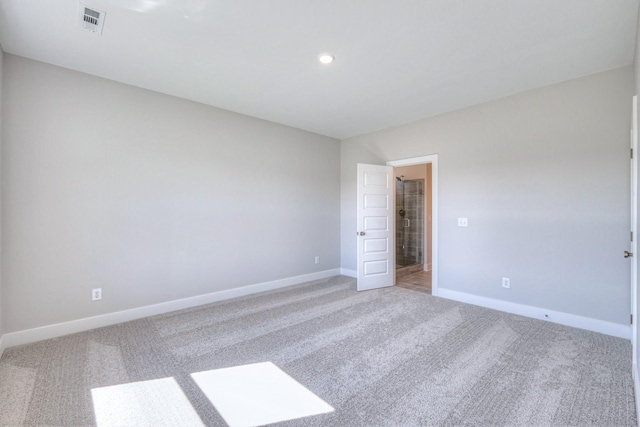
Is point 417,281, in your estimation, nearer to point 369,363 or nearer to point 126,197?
point 369,363

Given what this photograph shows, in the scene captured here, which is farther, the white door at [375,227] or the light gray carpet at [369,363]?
the white door at [375,227]

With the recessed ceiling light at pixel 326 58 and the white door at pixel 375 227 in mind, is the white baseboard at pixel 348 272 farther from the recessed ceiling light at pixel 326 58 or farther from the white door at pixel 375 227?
the recessed ceiling light at pixel 326 58

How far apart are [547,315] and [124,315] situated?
4.79 meters

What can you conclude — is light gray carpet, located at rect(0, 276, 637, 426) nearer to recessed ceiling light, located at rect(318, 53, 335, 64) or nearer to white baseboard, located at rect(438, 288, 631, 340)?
white baseboard, located at rect(438, 288, 631, 340)

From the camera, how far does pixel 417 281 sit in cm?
515

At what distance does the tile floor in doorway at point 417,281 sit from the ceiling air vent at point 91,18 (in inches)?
192

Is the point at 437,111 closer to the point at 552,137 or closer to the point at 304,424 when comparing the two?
the point at 552,137

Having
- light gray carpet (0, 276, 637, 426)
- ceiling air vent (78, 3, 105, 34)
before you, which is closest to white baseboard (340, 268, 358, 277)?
light gray carpet (0, 276, 637, 426)

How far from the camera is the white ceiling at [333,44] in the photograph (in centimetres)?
206

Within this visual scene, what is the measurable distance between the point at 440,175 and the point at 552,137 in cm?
133

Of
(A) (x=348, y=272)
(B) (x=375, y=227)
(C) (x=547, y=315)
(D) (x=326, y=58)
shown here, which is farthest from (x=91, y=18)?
(C) (x=547, y=315)

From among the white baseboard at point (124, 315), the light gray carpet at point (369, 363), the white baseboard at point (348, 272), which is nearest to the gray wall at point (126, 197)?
the white baseboard at point (124, 315)

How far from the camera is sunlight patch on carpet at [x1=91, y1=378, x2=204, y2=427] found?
1.70 metres

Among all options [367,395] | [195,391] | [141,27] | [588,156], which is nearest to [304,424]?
[367,395]
